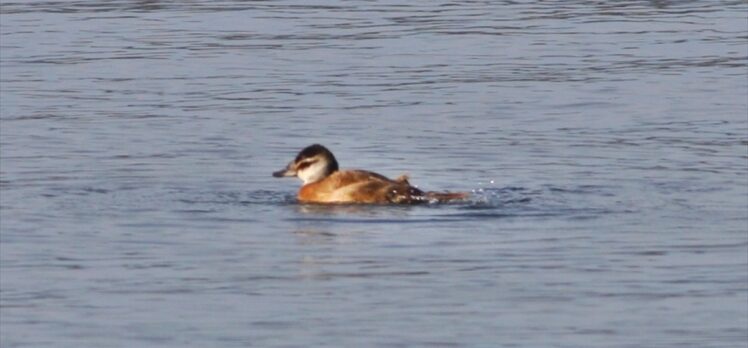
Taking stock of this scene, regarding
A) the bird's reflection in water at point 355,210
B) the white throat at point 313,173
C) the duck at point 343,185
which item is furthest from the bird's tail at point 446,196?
the white throat at point 313,173

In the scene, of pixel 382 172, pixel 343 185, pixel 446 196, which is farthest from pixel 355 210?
pixel 382 172

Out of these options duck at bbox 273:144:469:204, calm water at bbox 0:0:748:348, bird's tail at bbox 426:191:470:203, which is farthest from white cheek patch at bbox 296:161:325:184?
bird's tail at bbox 426:191:470:203

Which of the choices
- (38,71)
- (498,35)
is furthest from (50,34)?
(498,35)

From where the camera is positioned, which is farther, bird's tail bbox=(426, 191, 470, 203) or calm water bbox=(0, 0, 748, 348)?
bird's tail bbox=(426, 191, 470, 203)

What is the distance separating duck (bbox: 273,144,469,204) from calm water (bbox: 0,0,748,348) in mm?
155

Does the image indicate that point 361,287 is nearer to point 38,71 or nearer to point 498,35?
point 38,71

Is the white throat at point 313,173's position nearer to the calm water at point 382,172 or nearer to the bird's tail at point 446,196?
the calm water at point 382,172

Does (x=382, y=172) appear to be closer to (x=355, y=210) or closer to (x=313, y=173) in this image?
(x=313, y=173)

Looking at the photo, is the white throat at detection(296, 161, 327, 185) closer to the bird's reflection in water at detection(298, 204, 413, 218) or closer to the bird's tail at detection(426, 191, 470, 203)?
the bird's reflection in water at detection(298, 204, 413, 218)

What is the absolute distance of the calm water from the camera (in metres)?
11.4

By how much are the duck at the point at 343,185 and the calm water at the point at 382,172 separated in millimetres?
155

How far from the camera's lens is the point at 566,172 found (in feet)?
52.4

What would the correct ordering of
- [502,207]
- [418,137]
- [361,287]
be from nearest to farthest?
[361,287] → [502,207] → [418,137]

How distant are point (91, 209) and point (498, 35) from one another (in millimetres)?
10791
